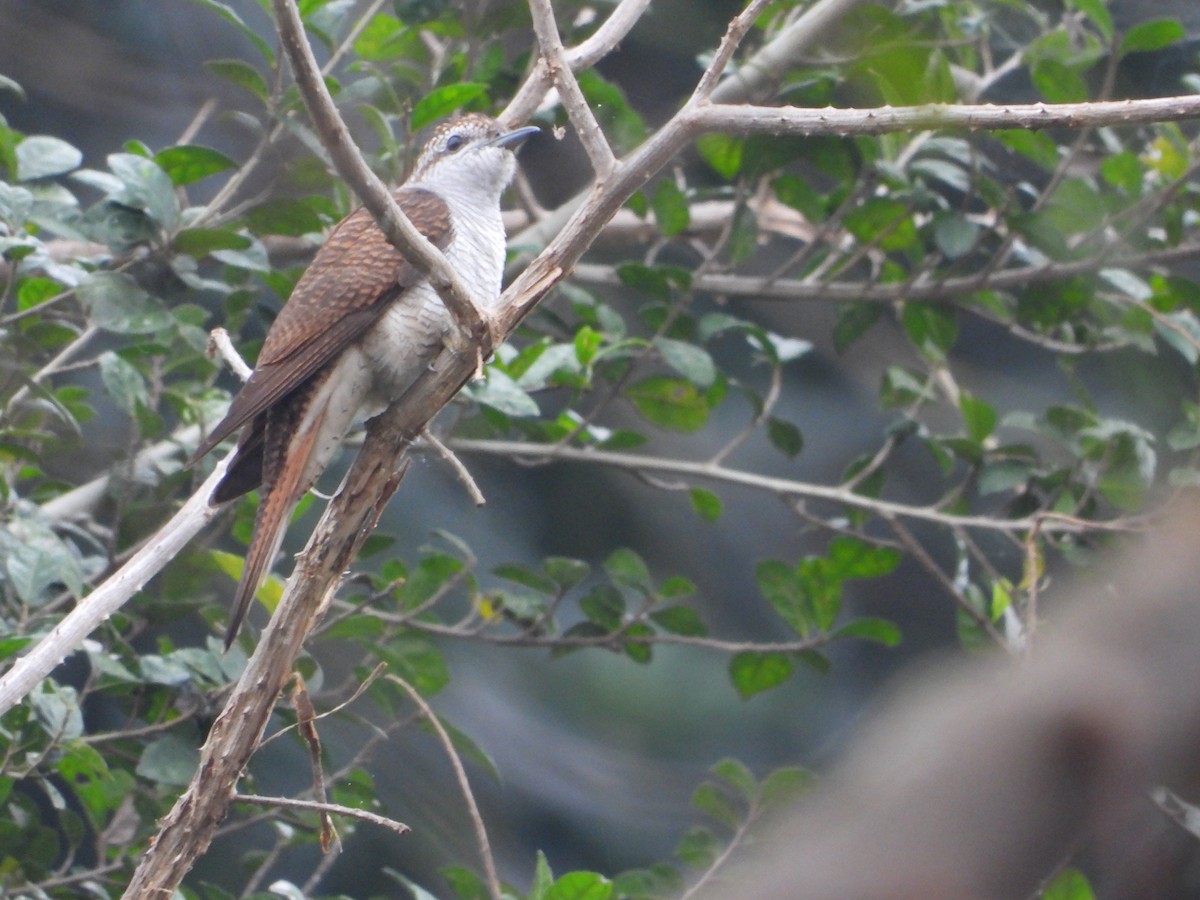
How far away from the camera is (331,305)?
2.19 m

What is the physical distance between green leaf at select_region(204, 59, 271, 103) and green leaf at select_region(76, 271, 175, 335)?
0.46 metres

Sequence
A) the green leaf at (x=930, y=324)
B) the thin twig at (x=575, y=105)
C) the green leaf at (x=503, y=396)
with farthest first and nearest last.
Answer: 1. the green leaf at (x=930, y=324)
2. the green leaf at (x=503, y=396)
3. the thin twig at (x=575, y=105)

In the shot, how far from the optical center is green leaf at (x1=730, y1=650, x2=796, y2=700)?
3.06 m

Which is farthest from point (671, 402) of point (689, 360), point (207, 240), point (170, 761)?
point (170, 761)

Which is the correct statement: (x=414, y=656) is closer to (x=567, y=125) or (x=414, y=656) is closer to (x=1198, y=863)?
(x=567, y=125)

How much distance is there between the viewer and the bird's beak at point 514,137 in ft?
8.19

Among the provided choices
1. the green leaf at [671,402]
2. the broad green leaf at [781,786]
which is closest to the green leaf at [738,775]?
the broad green leaf at [781,786]

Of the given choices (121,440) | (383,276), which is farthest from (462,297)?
(121,440)

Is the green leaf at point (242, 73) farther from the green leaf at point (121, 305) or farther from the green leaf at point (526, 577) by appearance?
the green leaf at point (526, 577)

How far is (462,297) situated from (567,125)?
1822mm

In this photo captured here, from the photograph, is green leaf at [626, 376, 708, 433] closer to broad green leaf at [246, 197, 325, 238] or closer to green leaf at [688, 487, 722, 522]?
green leaf at [688, 487, 722, 522]

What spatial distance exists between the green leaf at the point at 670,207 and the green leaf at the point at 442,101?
2.04ft

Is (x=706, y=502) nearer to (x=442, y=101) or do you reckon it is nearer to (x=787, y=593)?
(x=787, y=593)

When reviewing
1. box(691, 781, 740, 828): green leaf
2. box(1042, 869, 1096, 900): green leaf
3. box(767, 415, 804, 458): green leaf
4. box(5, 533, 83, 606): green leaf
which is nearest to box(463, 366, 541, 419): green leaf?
box(5, 533, 83, 606): green leaf
